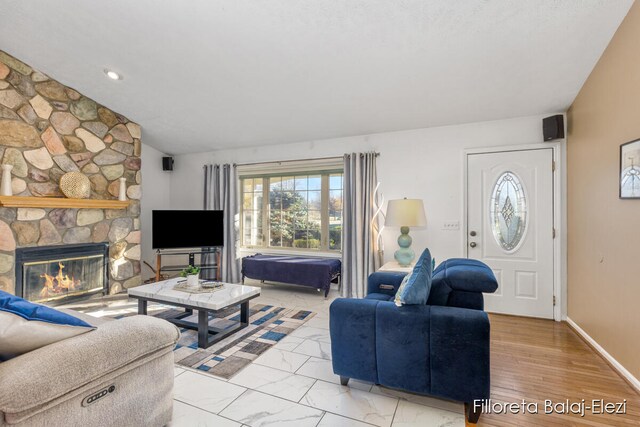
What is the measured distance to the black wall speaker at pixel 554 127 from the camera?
3.22 metres

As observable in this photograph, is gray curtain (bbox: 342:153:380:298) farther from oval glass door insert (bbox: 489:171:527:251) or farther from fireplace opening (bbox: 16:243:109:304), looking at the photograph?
fireplace opening (bbox: 16:243:109:304)

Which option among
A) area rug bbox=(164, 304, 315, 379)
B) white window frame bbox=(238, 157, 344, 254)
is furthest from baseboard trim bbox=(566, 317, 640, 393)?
white window frame bbox=(238, 157, 344, 254)

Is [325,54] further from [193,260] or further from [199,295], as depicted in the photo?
[193,260]

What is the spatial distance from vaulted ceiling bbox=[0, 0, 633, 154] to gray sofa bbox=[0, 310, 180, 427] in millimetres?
2319

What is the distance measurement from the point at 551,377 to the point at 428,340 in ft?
4.01

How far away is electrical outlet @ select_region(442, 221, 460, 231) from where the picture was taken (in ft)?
12.2

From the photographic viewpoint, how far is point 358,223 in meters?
4.18

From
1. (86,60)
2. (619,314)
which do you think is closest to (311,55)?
(86,60)

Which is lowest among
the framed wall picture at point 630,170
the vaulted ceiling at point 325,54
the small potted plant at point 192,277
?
the small potted plant at point 192,277

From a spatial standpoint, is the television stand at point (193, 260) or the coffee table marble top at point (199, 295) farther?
the television stand at point (193, 260)

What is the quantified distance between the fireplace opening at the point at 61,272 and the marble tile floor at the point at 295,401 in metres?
2.58

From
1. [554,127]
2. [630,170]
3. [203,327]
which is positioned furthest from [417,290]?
[554,127]

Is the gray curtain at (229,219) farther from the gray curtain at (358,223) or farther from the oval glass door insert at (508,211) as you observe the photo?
the oval glass door insert at (508,211)

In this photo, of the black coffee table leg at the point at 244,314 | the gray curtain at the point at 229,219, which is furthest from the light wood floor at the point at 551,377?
the gray curtain at the point at 229,219
